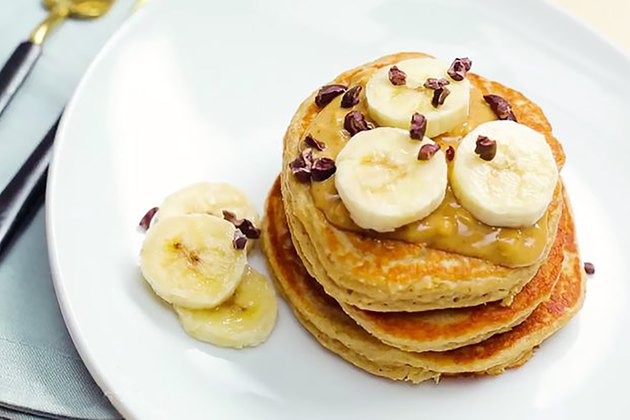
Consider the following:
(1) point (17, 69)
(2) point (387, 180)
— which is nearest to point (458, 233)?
(2) point (387, 180)

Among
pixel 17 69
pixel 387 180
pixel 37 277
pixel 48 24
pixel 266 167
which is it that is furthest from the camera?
pixel 48 24

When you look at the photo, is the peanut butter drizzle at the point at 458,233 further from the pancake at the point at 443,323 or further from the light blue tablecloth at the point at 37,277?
the light blue tablecloth at the point at 37,277

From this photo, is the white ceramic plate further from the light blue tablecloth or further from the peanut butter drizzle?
the peanut butter drizzle

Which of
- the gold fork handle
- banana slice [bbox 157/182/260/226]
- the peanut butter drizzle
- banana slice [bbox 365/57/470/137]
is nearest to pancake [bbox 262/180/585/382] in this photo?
banana slice [bbox 157/182/260/226]

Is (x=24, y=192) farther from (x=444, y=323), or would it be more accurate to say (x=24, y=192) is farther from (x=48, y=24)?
(x=444, y=323)

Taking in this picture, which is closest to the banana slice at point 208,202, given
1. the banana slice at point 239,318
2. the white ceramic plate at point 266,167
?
the white ceramic plate at point 266,167
